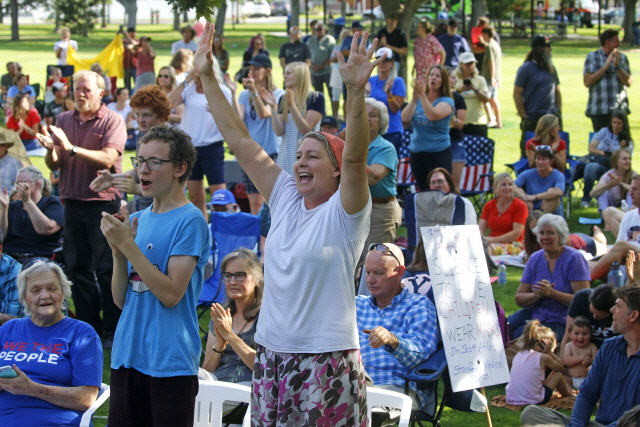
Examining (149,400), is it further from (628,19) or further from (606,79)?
(628,19)

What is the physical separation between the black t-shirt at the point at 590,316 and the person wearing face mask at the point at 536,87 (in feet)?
17.9

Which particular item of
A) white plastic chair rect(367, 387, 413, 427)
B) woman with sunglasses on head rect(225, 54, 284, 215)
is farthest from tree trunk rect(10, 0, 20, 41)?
white plastic chair rect(367, 387, 413, 427)

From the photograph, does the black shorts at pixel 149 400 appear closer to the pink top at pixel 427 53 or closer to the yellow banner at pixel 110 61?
the pink top at pixel 427 53

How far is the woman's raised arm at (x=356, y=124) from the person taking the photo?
7.74 ft

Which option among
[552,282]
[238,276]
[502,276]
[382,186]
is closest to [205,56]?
[238,276]

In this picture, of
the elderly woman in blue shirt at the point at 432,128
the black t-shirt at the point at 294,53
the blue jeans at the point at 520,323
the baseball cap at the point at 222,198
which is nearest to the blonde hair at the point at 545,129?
the elderly woman in blue shirt at the point at 432,128

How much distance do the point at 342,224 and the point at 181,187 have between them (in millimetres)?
934

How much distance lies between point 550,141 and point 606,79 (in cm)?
259

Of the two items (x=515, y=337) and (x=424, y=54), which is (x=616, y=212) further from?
(x=424, y=54)

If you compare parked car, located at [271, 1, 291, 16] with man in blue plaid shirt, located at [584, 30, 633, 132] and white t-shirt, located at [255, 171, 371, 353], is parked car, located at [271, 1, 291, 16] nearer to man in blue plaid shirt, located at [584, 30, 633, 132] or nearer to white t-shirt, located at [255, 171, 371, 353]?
man in blue plaid shirt, located at [584, 30, 633, 132]

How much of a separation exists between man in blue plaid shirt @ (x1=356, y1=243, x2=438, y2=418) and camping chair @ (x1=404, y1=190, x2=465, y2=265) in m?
2.02

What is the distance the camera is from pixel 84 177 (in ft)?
18.2

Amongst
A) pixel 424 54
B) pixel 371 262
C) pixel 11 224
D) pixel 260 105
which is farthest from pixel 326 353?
pixel 424 54

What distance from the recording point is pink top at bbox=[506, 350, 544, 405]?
5.05 m
